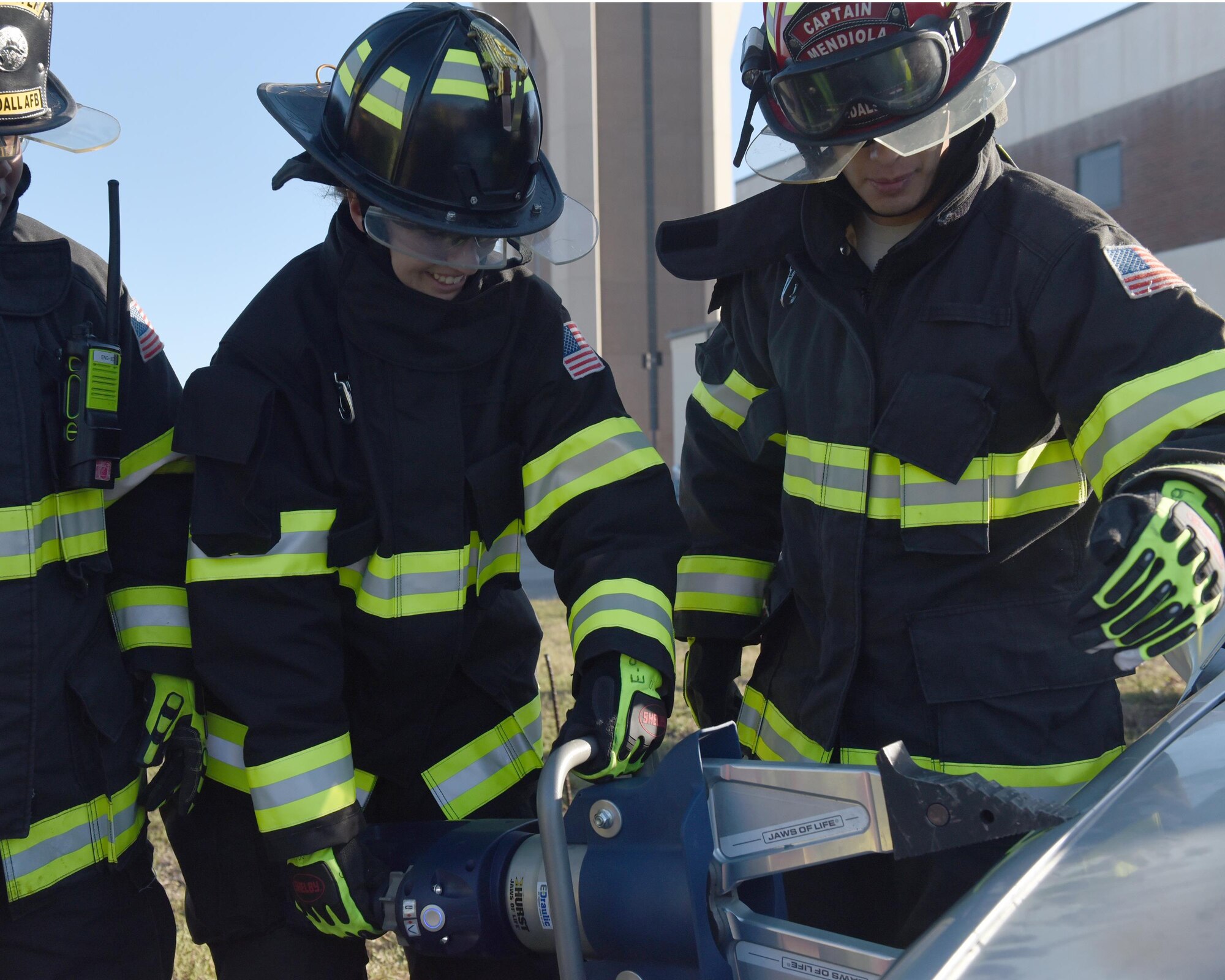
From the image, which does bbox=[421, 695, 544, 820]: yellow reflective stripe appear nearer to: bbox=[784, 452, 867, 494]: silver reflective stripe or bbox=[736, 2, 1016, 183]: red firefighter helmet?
bbox=[784, 452, 867, 494]: silver reflective stripe

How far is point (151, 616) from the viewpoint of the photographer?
6.89ft

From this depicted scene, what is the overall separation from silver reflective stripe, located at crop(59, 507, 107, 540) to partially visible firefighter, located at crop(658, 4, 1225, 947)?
125 centimetres

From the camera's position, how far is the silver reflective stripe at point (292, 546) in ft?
6.23

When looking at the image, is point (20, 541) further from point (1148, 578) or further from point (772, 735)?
point (1148, 578)

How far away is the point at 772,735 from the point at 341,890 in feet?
2.69

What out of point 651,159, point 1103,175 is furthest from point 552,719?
point 651,159

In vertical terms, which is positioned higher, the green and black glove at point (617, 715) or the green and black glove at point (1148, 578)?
the green and black glove at point (1148, 578)

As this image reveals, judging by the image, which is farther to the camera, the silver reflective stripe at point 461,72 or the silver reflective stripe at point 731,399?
the silver reflective stripe at point 731,399

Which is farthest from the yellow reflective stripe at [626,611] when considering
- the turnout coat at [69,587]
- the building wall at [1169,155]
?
the building wall at [1169,155]

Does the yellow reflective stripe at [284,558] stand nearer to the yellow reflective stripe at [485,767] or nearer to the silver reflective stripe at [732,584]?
the yellow reflective stripe at [485,767]

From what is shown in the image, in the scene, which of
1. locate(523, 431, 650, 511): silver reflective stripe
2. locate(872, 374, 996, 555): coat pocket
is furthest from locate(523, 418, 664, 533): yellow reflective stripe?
locate(872, 374, 996, 555): coat pocket

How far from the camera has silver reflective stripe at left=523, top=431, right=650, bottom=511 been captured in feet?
6.66

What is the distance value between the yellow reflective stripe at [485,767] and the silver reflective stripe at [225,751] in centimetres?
34

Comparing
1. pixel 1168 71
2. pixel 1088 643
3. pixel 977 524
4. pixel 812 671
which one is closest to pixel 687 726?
pixel 812 671
